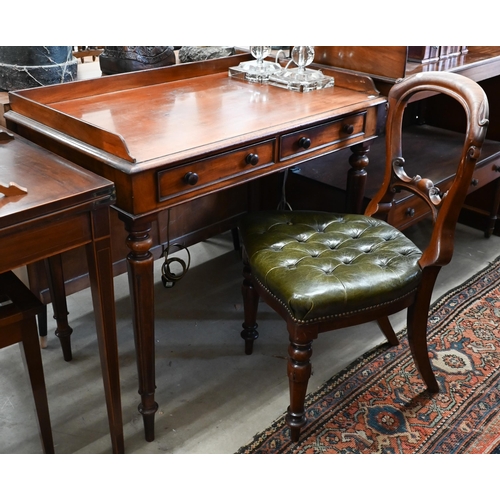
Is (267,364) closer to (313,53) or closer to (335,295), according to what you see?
(335,295)

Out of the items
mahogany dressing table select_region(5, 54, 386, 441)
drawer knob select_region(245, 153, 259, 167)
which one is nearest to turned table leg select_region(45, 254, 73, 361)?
mahogany dressing table select_region(5, 54, 386, 441)

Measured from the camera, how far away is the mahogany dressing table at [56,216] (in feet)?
4.38

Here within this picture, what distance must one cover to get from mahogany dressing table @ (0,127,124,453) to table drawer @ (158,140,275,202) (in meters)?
0.20

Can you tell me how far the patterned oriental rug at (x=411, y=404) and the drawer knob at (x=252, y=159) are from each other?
83 centimetres

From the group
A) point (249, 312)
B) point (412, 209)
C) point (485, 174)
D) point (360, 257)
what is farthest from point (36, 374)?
point (485, 174)

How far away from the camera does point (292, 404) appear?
72.6 inches

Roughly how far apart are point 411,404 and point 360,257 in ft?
1.87

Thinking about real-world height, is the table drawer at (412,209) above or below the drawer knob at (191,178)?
below

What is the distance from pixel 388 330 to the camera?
232 cm

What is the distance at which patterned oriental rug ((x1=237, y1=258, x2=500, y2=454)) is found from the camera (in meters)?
1.91

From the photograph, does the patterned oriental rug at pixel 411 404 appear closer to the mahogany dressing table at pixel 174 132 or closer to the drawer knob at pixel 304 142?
the mahogany dressing table at pixel 174 132

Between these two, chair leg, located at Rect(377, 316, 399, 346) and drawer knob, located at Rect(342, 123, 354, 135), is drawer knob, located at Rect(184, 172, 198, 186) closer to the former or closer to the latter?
drawer knob, located at Rect(342, 123, 354, 135)

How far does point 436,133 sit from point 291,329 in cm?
180

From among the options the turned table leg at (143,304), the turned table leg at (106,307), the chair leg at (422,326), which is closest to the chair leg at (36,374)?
the turned table leg at (106,307)
